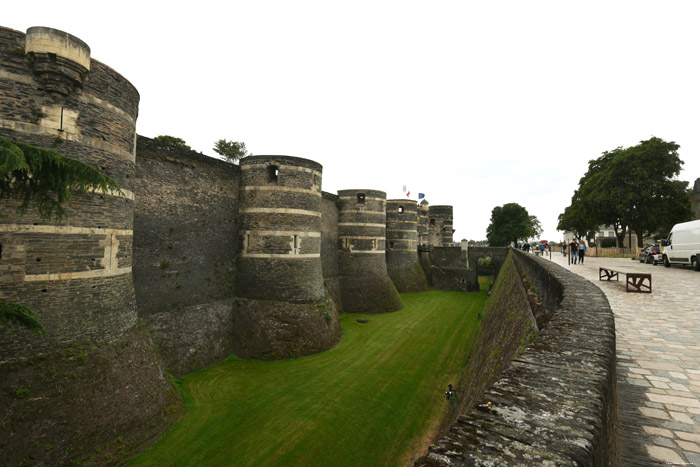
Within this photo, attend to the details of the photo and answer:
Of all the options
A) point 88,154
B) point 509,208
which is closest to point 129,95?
point 88,154

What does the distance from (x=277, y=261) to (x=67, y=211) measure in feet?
28.3

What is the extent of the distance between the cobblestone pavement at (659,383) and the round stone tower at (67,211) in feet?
35.3

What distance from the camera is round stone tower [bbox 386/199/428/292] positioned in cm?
3133

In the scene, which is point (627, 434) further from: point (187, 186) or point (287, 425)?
point (187, 186)

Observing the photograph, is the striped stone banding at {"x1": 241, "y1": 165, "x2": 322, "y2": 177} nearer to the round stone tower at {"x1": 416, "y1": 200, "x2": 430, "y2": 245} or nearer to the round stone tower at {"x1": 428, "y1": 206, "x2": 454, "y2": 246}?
the round stone tower at {"x1": 416, "y1": 200, "x2": 430, "y2": 245}

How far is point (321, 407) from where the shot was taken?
10484mm

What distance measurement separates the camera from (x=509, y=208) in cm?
5953

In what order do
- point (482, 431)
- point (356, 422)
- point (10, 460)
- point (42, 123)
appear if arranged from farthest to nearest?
point (356, 422) < point (42, 123) < point (10, 460) < point (482, 431)

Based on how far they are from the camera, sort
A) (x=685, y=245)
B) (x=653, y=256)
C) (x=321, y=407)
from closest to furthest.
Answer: (x=321, y=407) → (x=685, y=245) → (x=653, y=256)

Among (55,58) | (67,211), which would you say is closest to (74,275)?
(67,211)

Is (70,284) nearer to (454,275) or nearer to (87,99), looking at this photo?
(87,99)

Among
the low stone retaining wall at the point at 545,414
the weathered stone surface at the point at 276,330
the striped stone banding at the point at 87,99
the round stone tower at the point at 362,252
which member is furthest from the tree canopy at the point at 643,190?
the striped stone banding at the point at 87,99

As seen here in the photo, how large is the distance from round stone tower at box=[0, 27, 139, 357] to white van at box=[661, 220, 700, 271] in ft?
92.6

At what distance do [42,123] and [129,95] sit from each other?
2478 mm
